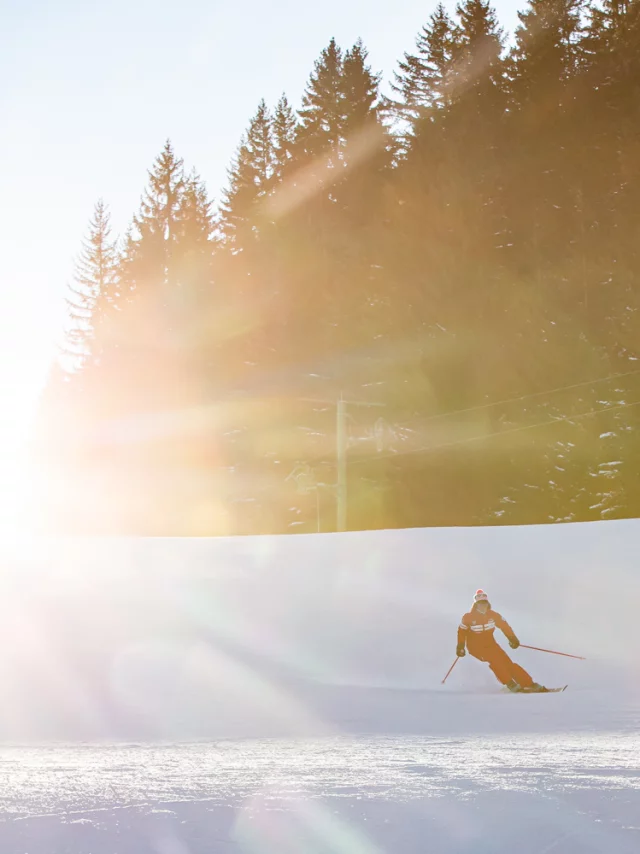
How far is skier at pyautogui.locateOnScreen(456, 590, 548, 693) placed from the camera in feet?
32.6

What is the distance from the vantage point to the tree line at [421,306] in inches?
1141

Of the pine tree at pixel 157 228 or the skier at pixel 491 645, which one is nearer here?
the skier at pixel 491 645

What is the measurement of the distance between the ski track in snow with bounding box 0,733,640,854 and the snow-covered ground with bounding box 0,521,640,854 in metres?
0.01

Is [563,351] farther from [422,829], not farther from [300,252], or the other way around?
[422,829]

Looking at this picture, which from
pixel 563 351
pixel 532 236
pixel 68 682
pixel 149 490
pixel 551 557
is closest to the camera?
pixel 68 682

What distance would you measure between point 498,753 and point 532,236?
1093 inches

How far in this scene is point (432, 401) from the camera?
31.0 m

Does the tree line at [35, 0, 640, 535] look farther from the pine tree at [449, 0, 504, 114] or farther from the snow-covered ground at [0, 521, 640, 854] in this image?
the snow-covered ground at [0, 521, 640, 854]

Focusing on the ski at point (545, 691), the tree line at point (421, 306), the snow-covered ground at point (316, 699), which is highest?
the tree line at point (421, 306)

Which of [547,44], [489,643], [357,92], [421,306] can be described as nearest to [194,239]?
[357,92]

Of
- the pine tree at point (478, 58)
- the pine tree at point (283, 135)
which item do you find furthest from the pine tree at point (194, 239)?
the pine tree at point (478, 58)

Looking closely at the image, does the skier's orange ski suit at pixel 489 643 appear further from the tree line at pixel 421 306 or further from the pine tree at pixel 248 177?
the pine tree at pixel 248 177

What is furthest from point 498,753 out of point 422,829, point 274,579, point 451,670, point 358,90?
point 358,90

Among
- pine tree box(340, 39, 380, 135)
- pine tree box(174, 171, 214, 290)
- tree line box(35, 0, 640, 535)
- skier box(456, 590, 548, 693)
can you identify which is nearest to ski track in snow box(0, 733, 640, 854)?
skier box(456, 590, 548, 693)
